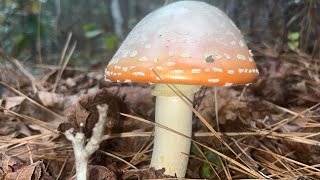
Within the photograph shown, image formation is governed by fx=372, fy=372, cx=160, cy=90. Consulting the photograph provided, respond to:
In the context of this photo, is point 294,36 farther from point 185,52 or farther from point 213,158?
point 185,52

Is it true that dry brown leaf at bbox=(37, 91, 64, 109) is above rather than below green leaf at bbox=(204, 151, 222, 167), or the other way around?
above

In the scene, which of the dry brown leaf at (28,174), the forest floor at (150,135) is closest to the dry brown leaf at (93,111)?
the forest floor at (150,135)

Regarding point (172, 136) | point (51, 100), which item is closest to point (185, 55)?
point (172, 136)

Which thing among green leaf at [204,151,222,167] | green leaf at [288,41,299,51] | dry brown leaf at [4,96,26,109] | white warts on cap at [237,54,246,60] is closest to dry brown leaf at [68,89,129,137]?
green leaf at [204,151,222,167]

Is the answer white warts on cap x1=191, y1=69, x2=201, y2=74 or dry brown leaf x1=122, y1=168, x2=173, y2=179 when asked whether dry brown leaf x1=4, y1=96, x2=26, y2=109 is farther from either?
white warts on cap x1=191, y1=69, x2=201, y2=74

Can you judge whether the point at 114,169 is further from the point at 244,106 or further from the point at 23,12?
the point at 23,12

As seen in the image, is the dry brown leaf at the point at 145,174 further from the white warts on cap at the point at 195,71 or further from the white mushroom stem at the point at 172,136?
the white warts on cap at the point at 195,71
